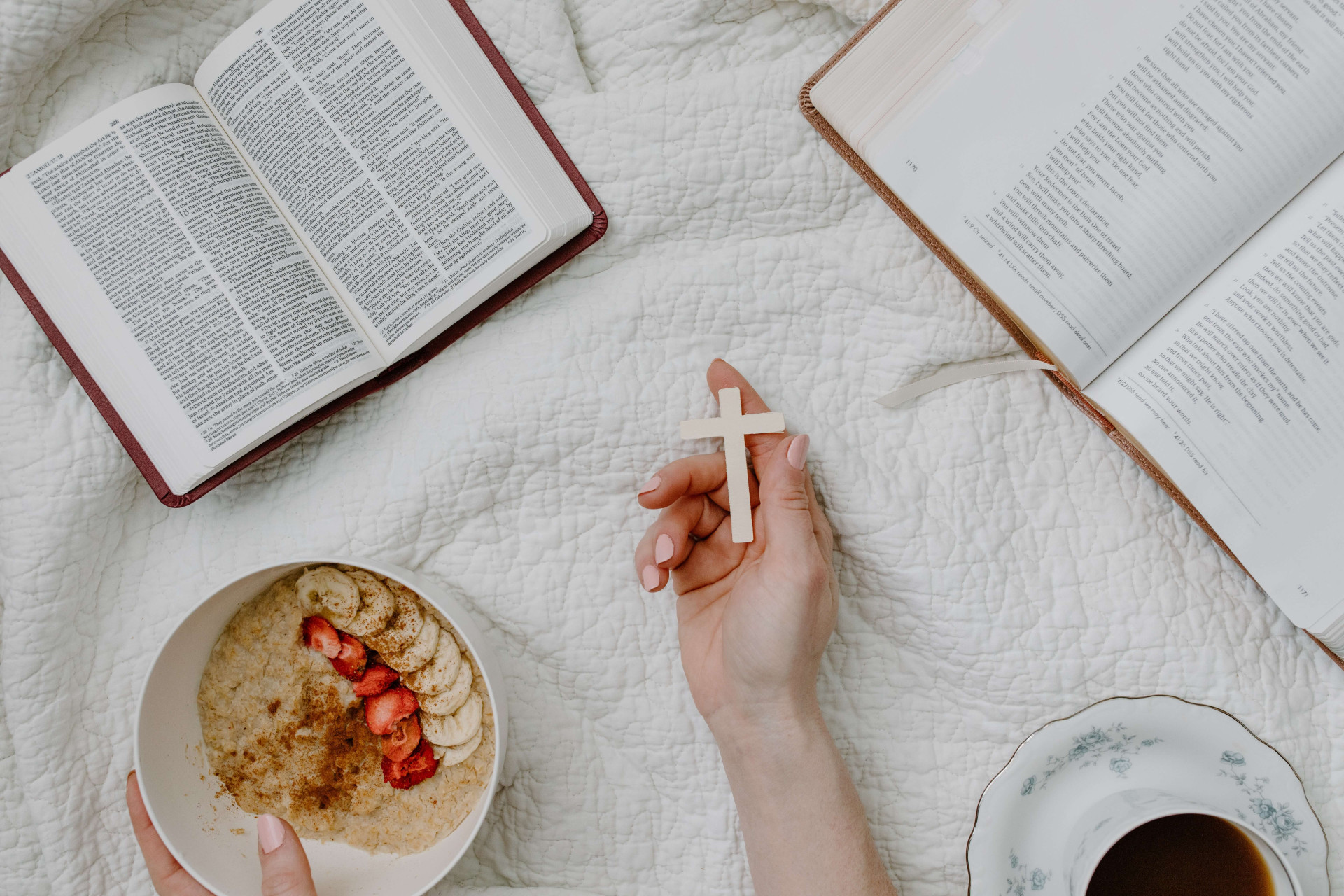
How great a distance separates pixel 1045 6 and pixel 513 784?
34.7 inches

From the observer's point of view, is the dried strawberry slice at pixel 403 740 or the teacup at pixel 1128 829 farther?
the dried strawberry slice at pixel 403 740

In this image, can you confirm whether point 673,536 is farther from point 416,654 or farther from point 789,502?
point 416,654

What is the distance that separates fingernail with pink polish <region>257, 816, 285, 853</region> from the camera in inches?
28.0

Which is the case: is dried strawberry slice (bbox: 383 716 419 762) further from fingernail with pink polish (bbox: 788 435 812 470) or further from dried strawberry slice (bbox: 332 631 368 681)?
fingernail with pink polish (bbox: 788 435 812 470)

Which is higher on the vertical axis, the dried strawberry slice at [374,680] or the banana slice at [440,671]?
the banana slice at [440,671]

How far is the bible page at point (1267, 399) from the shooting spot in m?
0.71

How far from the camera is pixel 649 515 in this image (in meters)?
0.85

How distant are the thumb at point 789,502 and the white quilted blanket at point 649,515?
0.10 meters

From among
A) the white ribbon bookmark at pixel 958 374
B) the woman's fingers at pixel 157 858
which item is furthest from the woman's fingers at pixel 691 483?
the woman's fingers at pixel 157 858

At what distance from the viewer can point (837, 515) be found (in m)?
0.82

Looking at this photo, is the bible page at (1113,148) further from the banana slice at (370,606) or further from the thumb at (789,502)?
the banana slice at (370,606)

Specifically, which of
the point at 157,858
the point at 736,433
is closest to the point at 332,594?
the point at 157,858

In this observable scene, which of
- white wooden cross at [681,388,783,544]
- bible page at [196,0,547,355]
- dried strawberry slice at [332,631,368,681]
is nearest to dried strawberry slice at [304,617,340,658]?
dried strawberry slice at [332,631,368,681]

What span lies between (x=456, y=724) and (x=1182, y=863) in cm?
62
